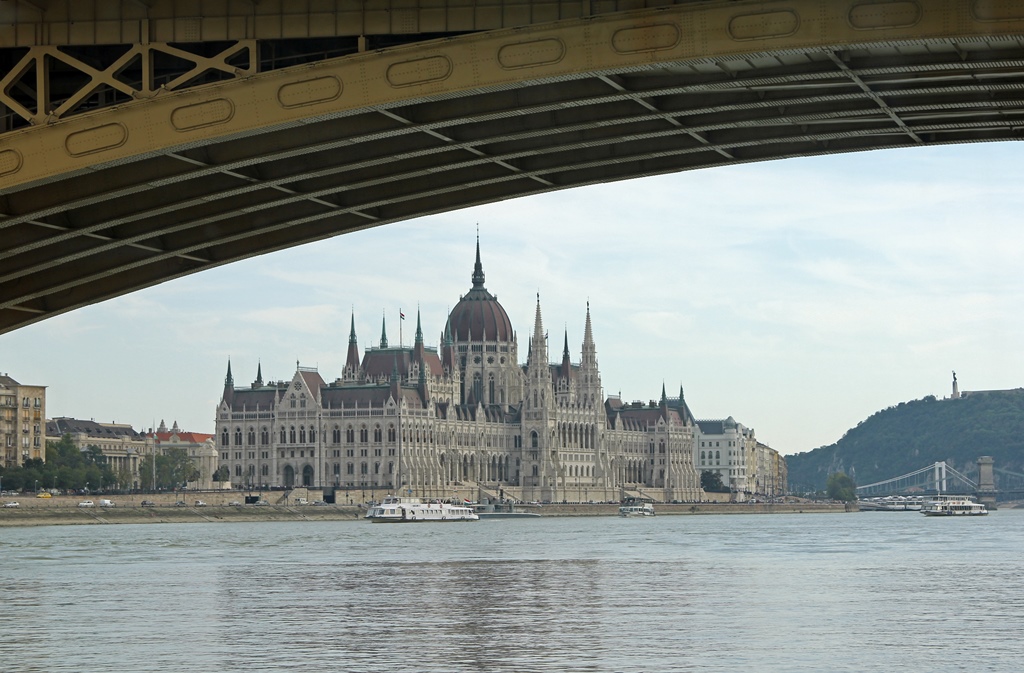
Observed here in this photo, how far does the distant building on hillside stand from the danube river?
103111mm

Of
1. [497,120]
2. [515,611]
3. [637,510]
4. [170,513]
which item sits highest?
[497,120]

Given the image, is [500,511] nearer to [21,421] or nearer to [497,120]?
[21,421]

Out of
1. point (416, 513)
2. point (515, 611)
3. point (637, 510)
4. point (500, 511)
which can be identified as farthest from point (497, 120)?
point (637, 510)

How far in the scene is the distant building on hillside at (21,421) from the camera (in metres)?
177

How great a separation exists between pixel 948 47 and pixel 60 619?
2602 centimetres

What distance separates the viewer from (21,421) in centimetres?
17850

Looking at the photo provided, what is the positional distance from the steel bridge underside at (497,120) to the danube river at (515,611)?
764cm

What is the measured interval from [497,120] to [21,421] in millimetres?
165551

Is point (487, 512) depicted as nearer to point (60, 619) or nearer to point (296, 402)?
point (296, 402)

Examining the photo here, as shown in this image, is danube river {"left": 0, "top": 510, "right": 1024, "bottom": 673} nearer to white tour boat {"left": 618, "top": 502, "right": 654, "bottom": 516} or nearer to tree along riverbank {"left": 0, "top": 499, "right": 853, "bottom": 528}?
tree along riverbank {"left": 0, "top": 499, "right": 853, "bottom": 528}

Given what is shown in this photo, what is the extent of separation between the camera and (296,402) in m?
190

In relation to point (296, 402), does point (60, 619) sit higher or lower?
lower

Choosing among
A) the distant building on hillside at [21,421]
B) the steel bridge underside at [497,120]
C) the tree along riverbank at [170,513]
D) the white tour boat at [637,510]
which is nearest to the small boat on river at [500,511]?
the tree along riverbank at [170,513]

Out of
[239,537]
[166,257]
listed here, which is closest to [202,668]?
[166,257]
